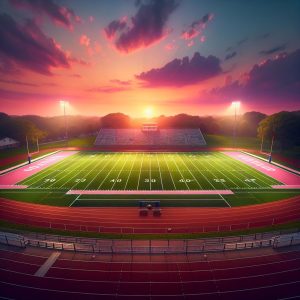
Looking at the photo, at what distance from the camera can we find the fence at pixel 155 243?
12867 millimetres

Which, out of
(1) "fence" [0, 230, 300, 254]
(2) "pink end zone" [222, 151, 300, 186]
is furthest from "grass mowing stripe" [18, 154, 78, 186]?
(2) "pink end zone" [222, 151, 300, 186]

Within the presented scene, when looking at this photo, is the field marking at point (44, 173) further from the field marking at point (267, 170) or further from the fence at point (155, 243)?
the field marking at point (267, 170)

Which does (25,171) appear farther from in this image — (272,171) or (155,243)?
(272,171)

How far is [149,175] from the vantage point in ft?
96.0

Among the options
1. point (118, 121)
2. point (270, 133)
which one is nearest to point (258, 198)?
point (270, 133)

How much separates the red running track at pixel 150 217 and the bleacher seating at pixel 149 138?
39114 millimetres

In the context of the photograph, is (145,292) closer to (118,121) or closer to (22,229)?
(22,229)

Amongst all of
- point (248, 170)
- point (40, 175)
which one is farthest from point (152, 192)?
point (248, 170)

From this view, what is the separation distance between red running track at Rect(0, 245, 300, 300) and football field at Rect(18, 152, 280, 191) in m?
→ 12.1

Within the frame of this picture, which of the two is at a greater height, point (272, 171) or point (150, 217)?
point (272, 171)

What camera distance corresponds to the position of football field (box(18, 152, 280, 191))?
25.1m

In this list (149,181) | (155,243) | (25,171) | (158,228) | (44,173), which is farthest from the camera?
(25,171)

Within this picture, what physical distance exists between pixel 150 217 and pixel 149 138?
45.0m

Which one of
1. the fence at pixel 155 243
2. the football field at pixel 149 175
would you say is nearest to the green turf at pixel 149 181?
the football field at pixel 149 175
